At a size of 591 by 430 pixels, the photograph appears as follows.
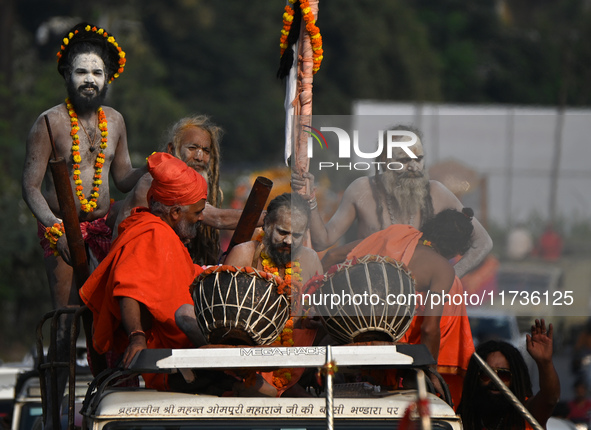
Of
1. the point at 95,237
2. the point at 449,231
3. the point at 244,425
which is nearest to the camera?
the point at 244,425

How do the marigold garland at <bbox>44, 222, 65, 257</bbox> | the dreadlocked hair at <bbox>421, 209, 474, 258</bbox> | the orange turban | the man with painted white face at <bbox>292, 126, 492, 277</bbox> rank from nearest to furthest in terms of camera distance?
the orange turban, the dreadlocked hair at <bbox>421, 209, 474, 258</bbox>, the man with painted white face at <bbox>292, 126, 492, 277</bbox>, the marigold garland at <bbox>44, 222, 65, 257</bbox>

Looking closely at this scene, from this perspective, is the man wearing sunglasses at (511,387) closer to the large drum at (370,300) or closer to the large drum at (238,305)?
the large drum at (370,300)

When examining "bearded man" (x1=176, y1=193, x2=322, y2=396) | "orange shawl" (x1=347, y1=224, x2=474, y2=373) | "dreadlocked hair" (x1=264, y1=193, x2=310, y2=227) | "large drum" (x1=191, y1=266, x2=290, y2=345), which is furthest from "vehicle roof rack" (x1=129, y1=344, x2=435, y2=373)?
"dreadlocked hair" (x1=264, y1=193, x2=310, y2=227)

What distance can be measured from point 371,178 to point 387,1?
6136cm

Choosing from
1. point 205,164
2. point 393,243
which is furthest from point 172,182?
point 205,164

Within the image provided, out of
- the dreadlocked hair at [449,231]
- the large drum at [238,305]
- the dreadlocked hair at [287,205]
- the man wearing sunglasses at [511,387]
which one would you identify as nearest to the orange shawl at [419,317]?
the dreadlocked hair at [449,231]

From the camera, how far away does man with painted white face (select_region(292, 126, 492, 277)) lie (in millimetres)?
6449

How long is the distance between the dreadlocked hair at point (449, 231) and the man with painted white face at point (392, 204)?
62mm

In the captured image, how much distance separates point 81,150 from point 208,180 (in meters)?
0.79

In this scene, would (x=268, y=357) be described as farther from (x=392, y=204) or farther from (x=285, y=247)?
(x=392, y=204)

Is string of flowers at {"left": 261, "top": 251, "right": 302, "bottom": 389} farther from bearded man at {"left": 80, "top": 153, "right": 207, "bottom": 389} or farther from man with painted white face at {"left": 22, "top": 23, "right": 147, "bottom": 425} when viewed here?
man with painted white face at {"left": 22, "top": 23, "right": 147, "bottom": 425}

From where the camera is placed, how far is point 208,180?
291 inches

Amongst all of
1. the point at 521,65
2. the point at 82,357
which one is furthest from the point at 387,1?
the point at 82,357

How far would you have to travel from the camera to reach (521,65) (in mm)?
76500
